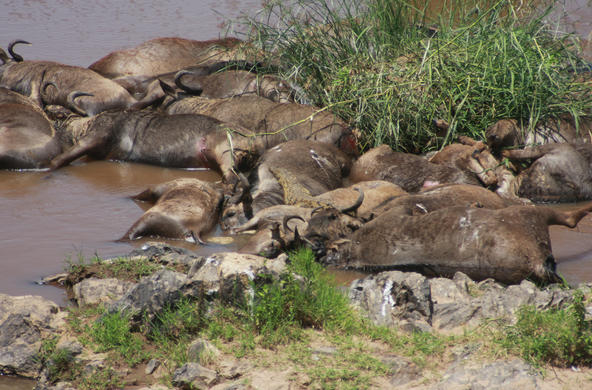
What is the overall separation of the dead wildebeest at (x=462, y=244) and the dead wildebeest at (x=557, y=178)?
1674 millimetres

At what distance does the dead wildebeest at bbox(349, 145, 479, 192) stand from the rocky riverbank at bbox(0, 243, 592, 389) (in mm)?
2913

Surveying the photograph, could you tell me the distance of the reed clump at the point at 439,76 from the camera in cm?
867

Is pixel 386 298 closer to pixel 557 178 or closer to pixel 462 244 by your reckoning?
pixel 462 244

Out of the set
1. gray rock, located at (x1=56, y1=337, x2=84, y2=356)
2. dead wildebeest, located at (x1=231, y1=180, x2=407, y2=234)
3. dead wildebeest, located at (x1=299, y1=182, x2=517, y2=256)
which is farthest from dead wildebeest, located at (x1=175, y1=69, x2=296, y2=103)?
gray rock, located at (x1=56, y1=337, x2=84, y2=356)

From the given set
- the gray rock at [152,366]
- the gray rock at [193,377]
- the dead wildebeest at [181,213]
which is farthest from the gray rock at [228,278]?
the dead wildebeest at [181,213]

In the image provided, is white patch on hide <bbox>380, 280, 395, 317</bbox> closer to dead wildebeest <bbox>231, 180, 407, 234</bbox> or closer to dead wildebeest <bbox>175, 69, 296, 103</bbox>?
dead wildebeest <bbox>231, 180, 407, 234</bbox>

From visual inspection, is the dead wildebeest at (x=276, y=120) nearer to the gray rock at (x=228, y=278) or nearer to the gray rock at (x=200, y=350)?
the gray rock at (x=228, y=278)

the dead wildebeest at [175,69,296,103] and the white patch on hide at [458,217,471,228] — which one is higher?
the white patch on hide at [458,217,471,228]

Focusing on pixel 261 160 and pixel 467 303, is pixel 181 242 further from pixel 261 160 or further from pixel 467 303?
pixel 467 303

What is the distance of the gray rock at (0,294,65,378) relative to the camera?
14.2ft

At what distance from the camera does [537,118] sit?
852cm

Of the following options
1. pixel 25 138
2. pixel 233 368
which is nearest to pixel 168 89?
pixel 25 138

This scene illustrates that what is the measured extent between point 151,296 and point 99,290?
718mm

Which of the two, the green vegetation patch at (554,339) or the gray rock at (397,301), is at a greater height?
the green vegetation patch at (554,339)
